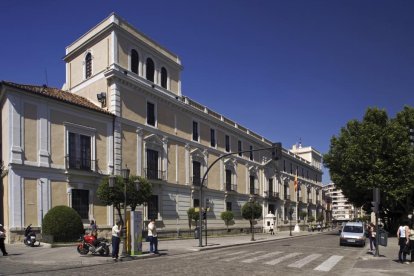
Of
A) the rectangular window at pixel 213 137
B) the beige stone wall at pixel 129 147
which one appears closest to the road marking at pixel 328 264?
the beige stone wall at pixel 129 147

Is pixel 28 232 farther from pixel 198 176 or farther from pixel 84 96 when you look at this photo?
pixel 198 176

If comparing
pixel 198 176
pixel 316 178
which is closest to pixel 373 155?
pixel 198 176

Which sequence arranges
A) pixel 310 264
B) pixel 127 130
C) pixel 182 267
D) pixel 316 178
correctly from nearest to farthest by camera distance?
pixel 182 267 → pixel 310 264 → pixel 127 130 → pixel 316 178

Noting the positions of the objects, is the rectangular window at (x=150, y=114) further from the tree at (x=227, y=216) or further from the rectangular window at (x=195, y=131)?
the tree at (x=227, y=216)

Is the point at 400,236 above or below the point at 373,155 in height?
→ below

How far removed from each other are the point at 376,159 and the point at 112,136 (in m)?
22.7

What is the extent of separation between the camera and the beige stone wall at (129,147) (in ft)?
103

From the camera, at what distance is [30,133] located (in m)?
25.1

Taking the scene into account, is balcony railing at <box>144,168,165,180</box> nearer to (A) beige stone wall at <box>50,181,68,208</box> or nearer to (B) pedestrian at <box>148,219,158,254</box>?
(A) beige stone wall at <box>50,181,68,208</box>

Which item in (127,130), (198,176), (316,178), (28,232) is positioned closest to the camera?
(28,232)

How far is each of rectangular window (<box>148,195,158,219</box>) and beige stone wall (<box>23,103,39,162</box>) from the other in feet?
35.1

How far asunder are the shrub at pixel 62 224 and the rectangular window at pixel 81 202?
3.09 m

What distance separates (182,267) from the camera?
14.6 metres

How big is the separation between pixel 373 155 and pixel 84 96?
985 inches
